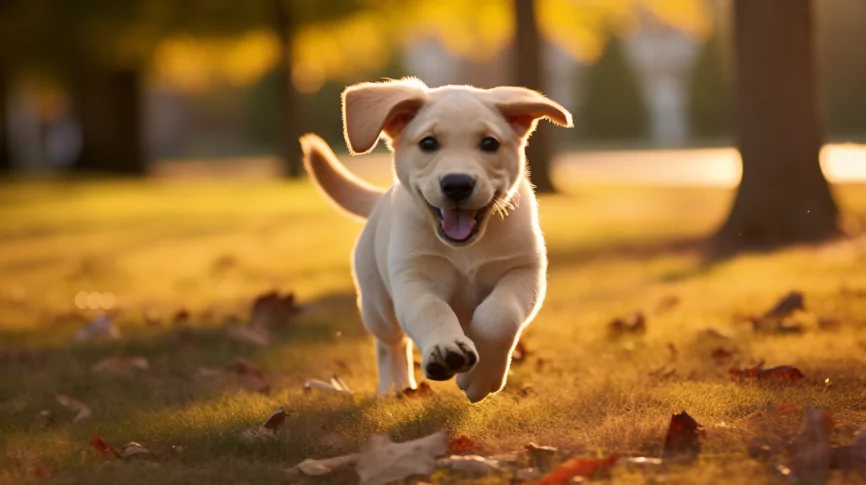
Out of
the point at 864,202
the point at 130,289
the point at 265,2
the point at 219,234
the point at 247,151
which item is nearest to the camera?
the point at 130,289

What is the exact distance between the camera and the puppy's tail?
5062mm

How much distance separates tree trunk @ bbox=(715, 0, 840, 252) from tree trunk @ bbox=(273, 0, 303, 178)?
50.9ft

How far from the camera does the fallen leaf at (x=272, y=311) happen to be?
6535 mm

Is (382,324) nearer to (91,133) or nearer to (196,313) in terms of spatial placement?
(196,313)

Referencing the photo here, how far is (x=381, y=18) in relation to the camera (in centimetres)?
2427

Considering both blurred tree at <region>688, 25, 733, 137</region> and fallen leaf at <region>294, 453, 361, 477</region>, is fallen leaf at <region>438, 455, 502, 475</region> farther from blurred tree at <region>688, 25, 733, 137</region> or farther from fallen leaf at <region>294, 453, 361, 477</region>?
blurred tree at <region>688, 25, 733, 137</region>

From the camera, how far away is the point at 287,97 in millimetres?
24234

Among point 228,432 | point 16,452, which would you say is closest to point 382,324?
point 228,432

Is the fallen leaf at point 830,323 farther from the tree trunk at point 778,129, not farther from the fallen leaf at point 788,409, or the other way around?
the tree trunk at point 778,129

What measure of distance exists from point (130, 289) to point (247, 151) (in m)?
47.4

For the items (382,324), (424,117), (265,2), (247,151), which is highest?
(265,2)

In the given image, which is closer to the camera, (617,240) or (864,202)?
(617,240)

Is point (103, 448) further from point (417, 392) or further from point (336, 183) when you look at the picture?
point (336, 183)

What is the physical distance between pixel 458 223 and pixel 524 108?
50 centimetres
